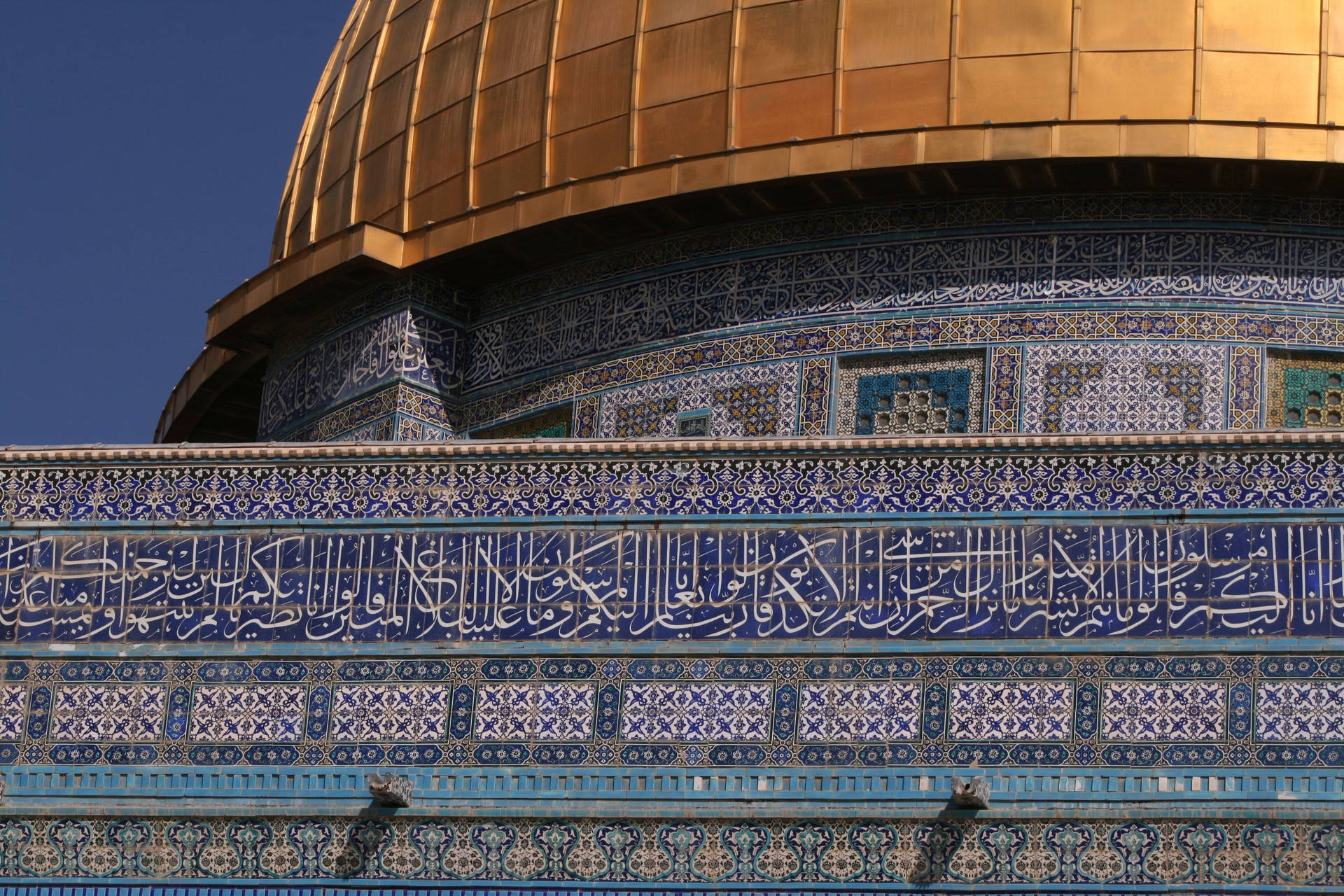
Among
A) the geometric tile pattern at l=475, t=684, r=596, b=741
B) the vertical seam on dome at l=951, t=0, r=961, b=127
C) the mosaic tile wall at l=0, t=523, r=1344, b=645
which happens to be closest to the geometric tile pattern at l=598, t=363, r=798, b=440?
the vertical seam on dome at l=951, t=0, r=961, b=127

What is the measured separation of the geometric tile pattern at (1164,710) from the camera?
322 inches

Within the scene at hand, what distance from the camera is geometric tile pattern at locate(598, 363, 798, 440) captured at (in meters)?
10.8

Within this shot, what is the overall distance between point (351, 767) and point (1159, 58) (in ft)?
13.9

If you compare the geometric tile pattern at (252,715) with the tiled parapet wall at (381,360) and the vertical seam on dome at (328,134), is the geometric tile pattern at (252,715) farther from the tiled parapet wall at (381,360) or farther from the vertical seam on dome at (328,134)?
the vertical seam on dome at (328,134)

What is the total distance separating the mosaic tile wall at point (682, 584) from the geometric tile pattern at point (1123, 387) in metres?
1.90

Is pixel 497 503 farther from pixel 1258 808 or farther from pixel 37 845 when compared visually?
pixel 1258 808

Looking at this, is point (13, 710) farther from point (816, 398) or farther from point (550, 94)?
Result: point (550, 94)

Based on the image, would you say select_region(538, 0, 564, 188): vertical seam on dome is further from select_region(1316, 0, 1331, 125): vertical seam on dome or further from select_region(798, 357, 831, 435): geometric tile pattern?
select_region(1316, 0, 1331, 125): vertical seam on dome

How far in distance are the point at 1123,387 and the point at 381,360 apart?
3.07m

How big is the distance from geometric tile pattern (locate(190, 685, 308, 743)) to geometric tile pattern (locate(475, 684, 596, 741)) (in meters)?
0.56

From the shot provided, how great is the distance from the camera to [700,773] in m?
8.40

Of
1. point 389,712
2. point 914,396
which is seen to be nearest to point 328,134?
point 914,396

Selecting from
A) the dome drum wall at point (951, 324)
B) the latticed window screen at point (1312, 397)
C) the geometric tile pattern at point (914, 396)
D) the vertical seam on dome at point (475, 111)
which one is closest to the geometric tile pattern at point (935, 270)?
the dome drum wall at point (951, 324)

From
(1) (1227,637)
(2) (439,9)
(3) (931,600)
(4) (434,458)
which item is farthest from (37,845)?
(2) (439,9)
